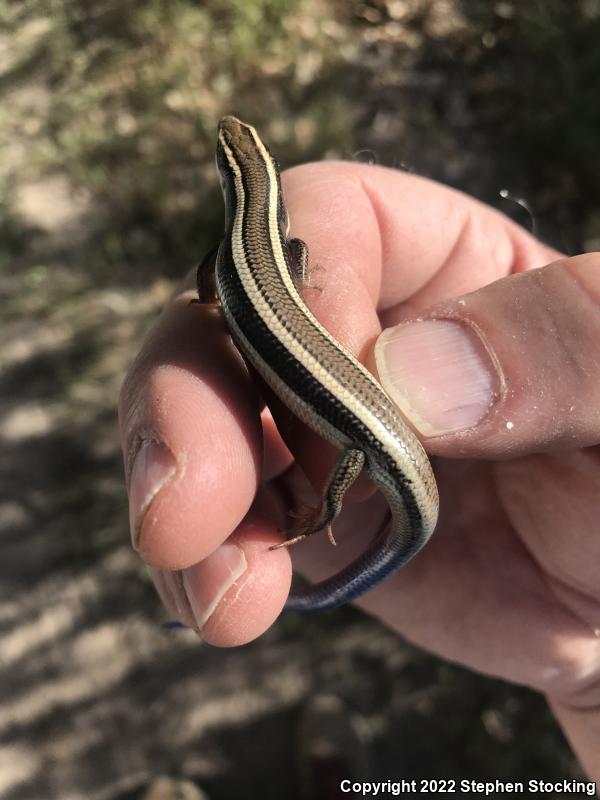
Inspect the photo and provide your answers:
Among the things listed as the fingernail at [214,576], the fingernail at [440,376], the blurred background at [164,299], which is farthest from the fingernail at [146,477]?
the blurred background at [164,299]

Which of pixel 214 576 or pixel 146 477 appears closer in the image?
pixel 146 477

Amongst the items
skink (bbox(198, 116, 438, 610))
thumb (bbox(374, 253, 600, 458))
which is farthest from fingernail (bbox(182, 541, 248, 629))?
thumb (bbox(374, 253, 600, 458))

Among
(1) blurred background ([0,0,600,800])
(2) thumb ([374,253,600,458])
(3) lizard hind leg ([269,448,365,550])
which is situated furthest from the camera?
(1) blurred background ([0,0,600,800])

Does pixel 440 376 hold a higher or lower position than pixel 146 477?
higher

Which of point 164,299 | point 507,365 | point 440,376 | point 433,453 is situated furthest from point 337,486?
point 164,299

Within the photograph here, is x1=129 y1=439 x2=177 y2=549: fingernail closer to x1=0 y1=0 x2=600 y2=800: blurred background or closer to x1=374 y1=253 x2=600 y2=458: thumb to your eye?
x1=374 y1=253 x2=600 y2=458: thumb

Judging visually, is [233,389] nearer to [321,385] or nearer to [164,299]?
[321,385]
